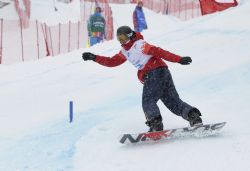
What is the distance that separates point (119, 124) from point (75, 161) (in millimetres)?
1450

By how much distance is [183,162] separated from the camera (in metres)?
4.49

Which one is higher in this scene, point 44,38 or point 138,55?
point 138,55

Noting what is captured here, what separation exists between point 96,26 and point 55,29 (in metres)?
6.11

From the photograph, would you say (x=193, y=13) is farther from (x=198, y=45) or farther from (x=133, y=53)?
(x=133, y=53)

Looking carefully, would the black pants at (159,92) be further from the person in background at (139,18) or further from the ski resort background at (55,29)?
the ski resort background at (55,29)

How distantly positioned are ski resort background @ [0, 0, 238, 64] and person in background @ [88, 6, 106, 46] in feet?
4.91

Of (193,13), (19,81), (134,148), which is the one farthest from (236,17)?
(134,148)

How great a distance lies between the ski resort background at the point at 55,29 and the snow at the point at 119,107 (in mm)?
3844

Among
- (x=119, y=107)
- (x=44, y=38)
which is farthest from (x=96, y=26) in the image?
(x=119, y=107)

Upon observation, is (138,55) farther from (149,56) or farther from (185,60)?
(185,60)

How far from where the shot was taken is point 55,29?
19.9 m

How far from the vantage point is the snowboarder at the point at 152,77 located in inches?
208

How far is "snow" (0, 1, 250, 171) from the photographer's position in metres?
4.78

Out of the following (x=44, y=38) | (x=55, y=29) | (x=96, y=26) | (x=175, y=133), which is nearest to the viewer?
(x=175, y=133)
